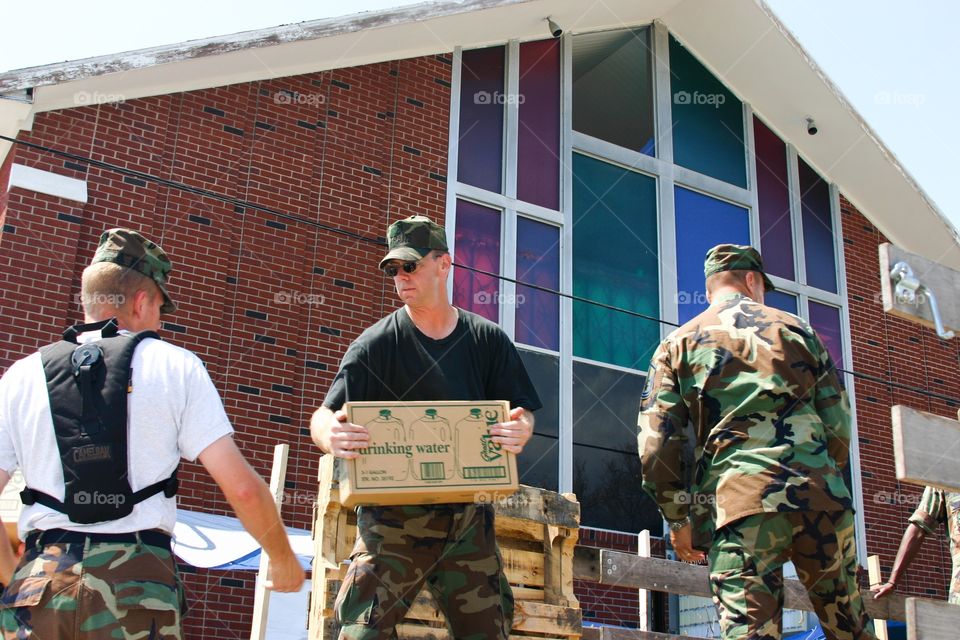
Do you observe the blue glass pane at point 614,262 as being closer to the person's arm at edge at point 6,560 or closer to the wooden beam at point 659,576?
the wooden beam at point 659,576

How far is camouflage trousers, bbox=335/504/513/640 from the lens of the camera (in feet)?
12.6

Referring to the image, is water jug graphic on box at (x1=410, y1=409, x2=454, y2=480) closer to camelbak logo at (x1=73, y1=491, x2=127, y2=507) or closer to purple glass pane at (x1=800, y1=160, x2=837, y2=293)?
camelbak logo at (x1=73, y1=491, x2=127, y2=507)

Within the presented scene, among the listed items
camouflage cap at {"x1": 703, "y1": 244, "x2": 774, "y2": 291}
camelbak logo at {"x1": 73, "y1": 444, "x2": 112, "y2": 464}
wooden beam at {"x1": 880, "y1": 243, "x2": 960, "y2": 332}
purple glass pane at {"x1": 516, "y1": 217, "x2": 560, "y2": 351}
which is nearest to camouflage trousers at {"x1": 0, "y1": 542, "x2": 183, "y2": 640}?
camelbak logo at {"x1": 73, "y1": 444, "x2": 112, "y2": 464}

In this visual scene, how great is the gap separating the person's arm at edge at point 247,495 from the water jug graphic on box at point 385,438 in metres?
0.62

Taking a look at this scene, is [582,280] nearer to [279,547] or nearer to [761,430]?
[761,430]

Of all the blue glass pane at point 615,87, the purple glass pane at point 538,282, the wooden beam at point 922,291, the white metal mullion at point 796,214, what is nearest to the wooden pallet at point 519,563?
the wooden beam at point 922,291

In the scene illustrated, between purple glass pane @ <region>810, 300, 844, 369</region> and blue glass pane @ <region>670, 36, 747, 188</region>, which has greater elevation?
blue glass pane @ <region>670, 36, 747, 188</region>

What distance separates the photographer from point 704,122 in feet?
43.9

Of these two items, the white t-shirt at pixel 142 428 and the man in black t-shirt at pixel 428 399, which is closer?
the white t-shirt at pixel 142 428

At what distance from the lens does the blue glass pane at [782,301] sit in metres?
13.0

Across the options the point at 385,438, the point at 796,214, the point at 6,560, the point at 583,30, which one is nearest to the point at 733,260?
the point at 385,438

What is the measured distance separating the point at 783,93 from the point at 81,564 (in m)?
12.0

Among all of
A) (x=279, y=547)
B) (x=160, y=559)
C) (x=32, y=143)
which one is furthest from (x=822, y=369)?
(x=32, y=143)

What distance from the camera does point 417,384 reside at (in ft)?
13.8
